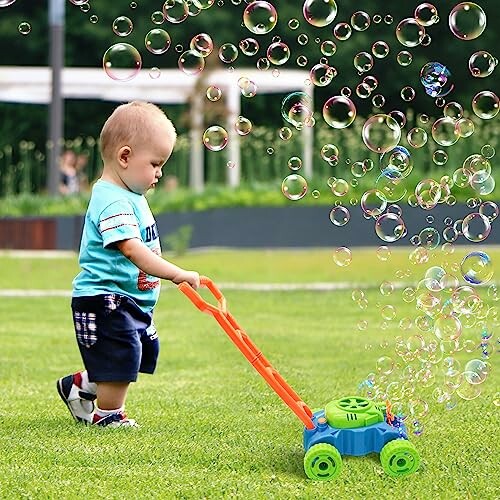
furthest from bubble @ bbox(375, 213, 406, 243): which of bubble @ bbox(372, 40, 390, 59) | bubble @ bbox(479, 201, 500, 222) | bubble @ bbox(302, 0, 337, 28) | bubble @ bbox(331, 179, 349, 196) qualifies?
bubble @ bbox(302, 0, 337, 28)

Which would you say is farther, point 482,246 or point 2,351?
point 482,246

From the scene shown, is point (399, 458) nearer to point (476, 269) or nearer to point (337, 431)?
point (337, 431)

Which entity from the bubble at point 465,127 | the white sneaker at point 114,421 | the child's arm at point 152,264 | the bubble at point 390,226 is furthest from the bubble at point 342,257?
the white sneaker at point 114,421

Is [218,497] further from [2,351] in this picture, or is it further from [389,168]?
[2,351]

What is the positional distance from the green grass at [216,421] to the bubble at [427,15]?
1384 millimetres

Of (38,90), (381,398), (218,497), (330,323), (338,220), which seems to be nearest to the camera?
(218,497)

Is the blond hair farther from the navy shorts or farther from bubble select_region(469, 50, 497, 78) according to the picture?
bubble select_region(469, 50, 497, 78)

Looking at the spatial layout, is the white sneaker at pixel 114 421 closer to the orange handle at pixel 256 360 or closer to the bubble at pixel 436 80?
the orange handle at pixel 256 360

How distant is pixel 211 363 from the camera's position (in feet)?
23.2

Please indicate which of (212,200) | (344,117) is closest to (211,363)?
(344,117)

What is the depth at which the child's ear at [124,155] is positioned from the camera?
4867 millimetres

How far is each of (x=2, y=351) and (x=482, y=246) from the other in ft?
29.9

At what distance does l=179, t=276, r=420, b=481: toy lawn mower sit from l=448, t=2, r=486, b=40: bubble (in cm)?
189

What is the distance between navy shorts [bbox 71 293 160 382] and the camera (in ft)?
16.1
